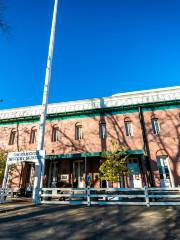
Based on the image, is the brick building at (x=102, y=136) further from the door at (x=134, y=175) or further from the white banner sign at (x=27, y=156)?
the white banner sign at (x=27, y=156)

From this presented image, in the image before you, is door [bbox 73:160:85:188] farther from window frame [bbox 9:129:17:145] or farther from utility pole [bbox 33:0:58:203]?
window frame [bbox 9:129:17:145]

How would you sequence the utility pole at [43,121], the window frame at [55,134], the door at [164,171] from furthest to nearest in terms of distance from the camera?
1. the window frame at [55,134]
2. the door at [164,171]
3. the utility pole at [43,121]

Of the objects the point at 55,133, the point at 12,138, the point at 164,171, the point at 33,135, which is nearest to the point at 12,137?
the point at 12,138

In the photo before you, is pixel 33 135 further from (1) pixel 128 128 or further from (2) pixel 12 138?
(1) pixel 128 128

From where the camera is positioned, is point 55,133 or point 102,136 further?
point 55,133

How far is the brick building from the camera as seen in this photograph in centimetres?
1461

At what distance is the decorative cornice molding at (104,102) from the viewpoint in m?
16.3

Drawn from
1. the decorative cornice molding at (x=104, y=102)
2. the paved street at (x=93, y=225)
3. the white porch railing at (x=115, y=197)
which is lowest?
the paved street at (x=93, y=225)

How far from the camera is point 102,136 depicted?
16469 millimetres

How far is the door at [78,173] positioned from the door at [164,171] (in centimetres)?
692

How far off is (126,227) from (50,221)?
2.77 m

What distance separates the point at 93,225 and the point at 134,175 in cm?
1008

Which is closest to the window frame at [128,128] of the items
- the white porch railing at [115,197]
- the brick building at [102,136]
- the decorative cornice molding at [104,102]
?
the brick building at [102,136]

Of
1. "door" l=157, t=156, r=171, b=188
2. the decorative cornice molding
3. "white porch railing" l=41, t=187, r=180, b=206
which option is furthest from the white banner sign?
"door" l=157, t=156, r=171, b=188
